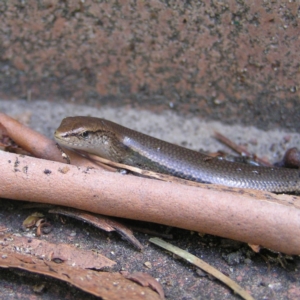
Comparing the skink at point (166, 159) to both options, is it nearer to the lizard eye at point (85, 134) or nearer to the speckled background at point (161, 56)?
the lizard eye at point (85, 134)

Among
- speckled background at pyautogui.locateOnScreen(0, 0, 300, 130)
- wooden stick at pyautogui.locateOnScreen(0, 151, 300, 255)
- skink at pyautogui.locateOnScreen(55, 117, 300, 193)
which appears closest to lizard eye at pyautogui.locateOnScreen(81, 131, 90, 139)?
skink at pyautogui.locateOnScreen(55, 117, 300, 193)

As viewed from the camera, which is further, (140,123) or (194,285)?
(140,123)

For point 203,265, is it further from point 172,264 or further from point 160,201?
point 160,201

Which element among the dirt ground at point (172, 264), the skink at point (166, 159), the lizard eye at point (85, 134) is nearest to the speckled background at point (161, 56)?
the skink at point (166, 159)

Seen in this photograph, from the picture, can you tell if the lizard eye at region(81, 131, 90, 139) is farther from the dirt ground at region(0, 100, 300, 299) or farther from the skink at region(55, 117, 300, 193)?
the dirt ground at region(0, 100, 300, 299)

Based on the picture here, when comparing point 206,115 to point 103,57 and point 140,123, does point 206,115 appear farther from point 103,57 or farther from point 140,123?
point 103,57

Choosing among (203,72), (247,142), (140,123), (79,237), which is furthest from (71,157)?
(247,142)
